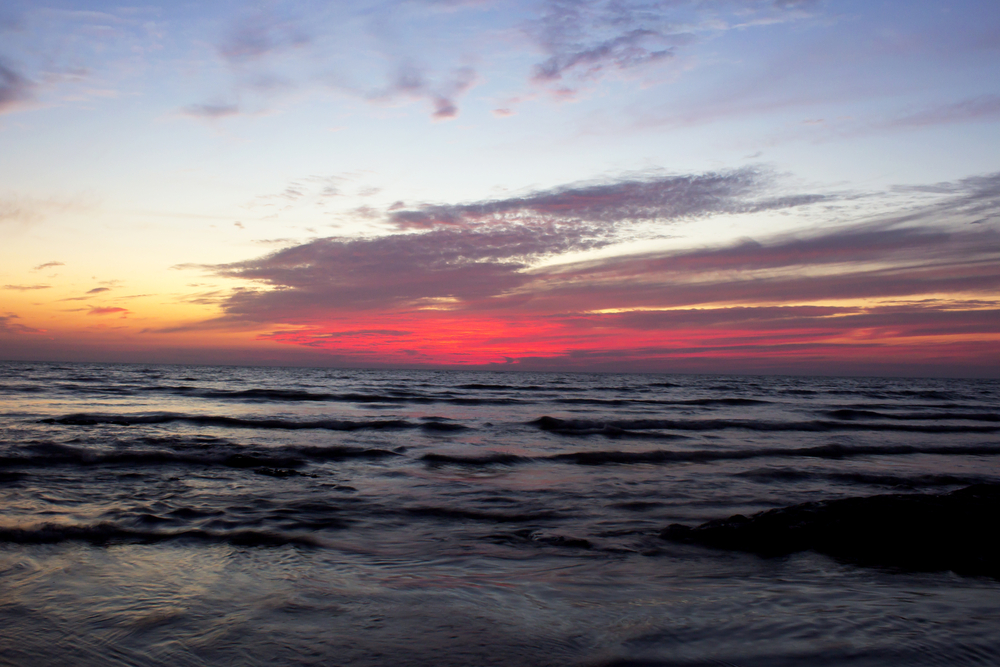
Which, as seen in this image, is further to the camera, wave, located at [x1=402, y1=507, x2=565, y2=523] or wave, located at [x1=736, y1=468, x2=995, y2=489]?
wave, located at [x1=736, y1=468, x2=995, y2=489]

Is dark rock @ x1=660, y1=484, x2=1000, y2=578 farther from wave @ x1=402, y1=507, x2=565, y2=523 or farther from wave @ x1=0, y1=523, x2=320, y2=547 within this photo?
wave @ x1=0, y1=523, x2=320, y2=547

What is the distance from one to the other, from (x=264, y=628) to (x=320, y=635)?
1.29ft

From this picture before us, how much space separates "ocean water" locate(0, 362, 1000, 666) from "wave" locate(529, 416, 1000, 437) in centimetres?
491

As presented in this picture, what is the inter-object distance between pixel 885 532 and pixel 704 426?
573 inches

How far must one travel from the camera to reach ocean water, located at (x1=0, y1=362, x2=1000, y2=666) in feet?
10.8

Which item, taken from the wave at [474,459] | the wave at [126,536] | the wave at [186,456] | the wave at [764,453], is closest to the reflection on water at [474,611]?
the wave at [126,536]

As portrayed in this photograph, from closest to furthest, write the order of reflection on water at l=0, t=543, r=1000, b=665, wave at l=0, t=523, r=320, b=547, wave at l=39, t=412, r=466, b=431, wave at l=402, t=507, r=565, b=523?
reflection on water at l=0, t=543, r=1000, b=665 < wave at l=0, t=523, r=320, b=547 < wave at l=402, t=507, r=565, b=523 < wave at l=39, t=412, r=466, b=431

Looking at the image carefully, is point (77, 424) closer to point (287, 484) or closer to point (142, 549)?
point (287, 484)

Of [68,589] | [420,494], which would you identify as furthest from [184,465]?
[68,589]

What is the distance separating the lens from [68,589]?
13.4ft

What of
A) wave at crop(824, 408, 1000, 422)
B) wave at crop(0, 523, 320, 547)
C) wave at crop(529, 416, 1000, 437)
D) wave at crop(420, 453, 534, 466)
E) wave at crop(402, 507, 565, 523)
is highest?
wave at crop(0, 523, 320, 547)

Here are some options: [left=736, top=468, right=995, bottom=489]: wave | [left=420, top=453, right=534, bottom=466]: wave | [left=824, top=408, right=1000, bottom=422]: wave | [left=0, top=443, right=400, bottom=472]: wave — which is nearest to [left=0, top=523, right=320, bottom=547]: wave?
[left=0, top=443, right=400, bottom=472]: wave

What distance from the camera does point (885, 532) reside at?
5324 millimetres

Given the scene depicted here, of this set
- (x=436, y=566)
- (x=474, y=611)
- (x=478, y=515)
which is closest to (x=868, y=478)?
(x=478, y=515)
